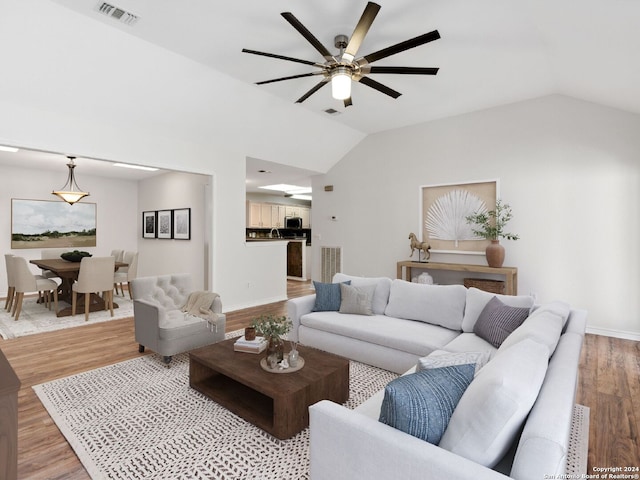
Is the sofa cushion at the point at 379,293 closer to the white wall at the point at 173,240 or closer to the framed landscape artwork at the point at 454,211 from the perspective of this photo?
the framed landscape artwork at the point at 454,211

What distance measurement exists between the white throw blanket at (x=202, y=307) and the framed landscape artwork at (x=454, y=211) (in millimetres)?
3582

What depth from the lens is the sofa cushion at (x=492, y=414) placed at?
1118mm

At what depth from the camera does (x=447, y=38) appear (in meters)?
3.04

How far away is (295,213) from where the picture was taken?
10656 millimetres

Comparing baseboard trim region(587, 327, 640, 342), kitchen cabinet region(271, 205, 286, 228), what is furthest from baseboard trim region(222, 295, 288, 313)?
baseboard trim region(587, 327, 640, 342)

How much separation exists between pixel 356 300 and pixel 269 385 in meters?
1.61

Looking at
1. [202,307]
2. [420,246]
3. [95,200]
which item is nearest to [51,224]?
[95,200]

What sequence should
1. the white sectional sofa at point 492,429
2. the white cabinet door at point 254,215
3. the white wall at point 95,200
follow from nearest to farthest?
the white sectional sofa at point 492,429 → the white wall at point 95,200 → the white cabinet door at point 254,215

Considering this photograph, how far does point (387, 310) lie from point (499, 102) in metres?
3.43

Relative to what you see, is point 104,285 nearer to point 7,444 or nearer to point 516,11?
point 7,444

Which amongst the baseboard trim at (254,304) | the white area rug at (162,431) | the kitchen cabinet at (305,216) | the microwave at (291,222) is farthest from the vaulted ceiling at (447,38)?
the kitchen cabinet at (305,216)

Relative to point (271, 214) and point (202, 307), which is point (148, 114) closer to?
point (202, 307)

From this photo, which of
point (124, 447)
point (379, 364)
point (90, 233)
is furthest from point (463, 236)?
point (90, 233)

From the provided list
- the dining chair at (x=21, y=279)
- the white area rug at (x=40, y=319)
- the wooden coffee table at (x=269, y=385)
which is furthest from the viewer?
the dining chair at (x=21, y=279)
